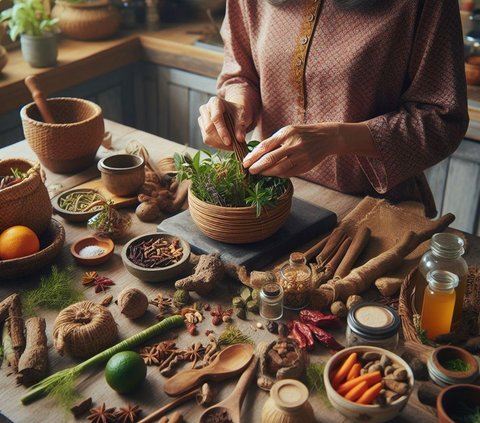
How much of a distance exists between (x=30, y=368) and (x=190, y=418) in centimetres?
34

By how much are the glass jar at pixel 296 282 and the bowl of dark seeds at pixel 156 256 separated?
0.26 meters

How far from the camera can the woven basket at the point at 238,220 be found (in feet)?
5.47

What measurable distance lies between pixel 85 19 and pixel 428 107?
2.26 metres

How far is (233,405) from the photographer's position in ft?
4.15

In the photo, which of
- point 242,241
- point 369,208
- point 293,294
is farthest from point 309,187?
point 293,294

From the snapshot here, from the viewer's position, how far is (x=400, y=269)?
5.47 ft

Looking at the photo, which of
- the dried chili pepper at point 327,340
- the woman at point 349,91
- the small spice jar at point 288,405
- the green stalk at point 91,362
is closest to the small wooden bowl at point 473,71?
the woman at point 349,91

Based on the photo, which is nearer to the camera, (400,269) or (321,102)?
(400,269)

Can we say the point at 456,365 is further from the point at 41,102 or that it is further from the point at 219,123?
the point at 41,102

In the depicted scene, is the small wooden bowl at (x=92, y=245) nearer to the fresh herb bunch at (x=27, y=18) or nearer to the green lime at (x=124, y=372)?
the green lime at (x=124, y=372)

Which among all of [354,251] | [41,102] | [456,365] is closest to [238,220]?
[354,251]

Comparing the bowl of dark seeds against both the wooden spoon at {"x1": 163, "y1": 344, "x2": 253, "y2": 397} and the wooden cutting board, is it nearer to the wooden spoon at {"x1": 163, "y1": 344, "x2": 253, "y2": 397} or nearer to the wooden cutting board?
the wooden cutting board

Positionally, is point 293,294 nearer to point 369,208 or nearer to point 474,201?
point 369,208

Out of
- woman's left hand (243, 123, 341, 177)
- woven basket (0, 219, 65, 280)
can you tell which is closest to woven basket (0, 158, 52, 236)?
woven basket (0, 219, 65, 280)
